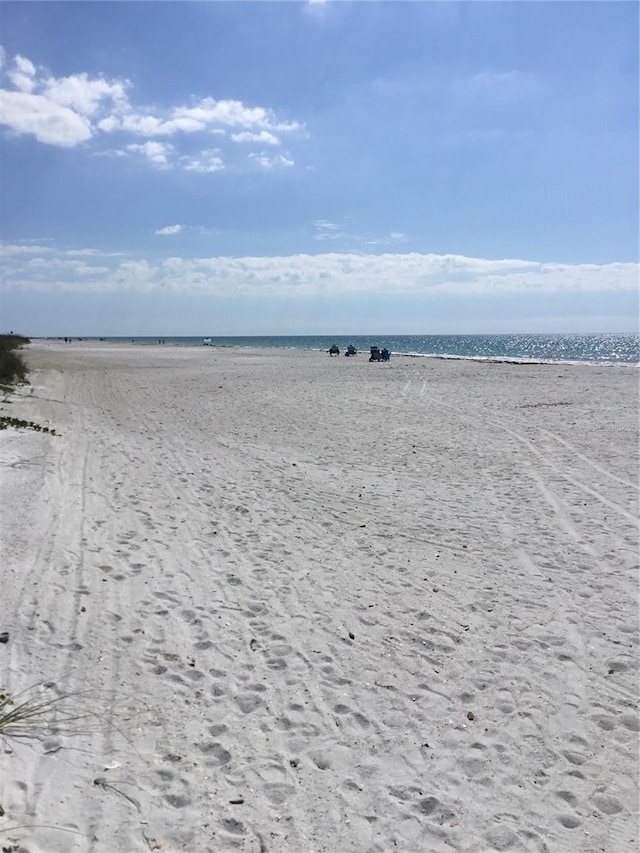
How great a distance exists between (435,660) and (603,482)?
6.36 m

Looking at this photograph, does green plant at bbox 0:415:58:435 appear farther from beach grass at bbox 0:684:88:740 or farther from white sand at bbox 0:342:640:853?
beach grass at bbox 0:684:88:740

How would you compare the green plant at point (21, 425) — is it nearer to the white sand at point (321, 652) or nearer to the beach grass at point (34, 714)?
the white sand at point (321, 652)

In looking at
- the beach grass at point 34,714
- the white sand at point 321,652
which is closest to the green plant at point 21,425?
the white sand at point 321,652

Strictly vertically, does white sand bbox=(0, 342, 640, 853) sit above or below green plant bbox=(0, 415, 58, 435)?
below

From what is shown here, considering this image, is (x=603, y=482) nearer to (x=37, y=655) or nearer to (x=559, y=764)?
(x=559, y=764)

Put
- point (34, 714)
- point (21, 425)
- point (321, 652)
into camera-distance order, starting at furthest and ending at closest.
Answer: point (21, 425) → point (321, 652) → point (34, 714)

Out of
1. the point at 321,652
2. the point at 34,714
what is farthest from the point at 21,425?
the point at 321,652

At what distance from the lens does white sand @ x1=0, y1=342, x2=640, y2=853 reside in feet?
10.3

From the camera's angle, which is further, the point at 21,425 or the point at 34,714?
the point at 21,425

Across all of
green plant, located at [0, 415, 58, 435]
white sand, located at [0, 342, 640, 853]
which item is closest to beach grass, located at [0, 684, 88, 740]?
white sand, located at [0, 342, 640, 853]

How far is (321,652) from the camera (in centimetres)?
465

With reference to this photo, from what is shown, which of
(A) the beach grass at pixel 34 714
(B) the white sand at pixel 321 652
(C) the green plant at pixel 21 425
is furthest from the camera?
(C) the green plant at pixel 21 425

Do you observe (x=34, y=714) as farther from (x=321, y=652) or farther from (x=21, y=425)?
(x=21, y=425)

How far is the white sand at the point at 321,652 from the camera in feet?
10.3
